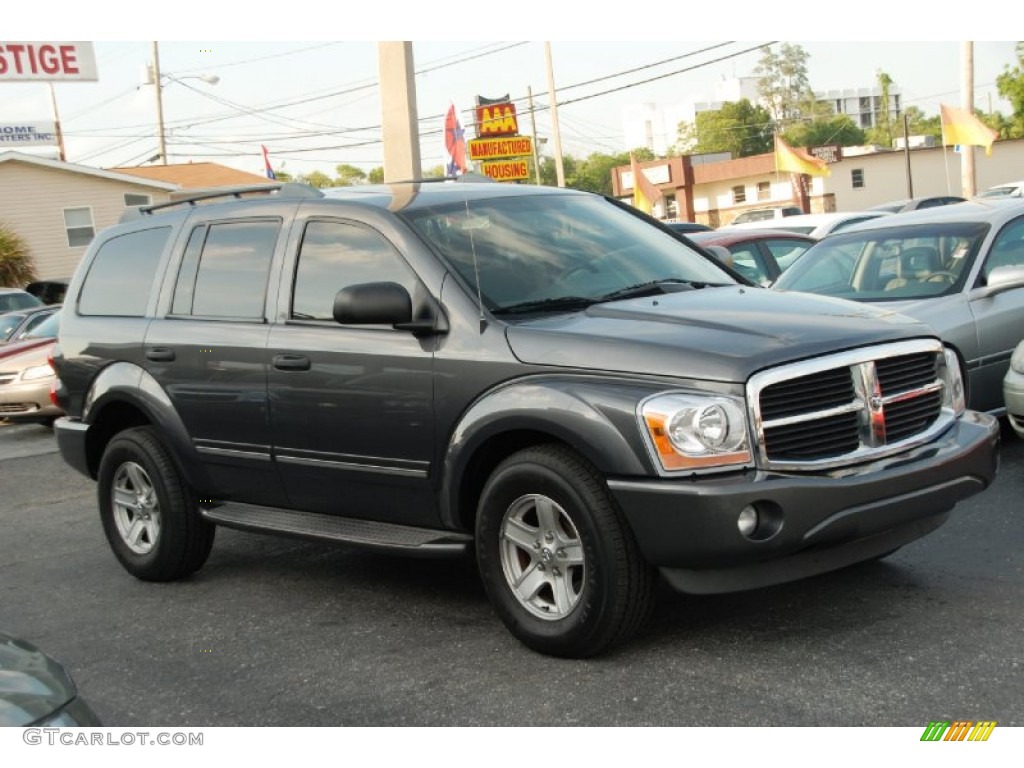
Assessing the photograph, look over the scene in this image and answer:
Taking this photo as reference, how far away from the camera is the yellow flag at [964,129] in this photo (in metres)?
26.0

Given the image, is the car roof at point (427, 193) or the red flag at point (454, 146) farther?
the red flag at point (454, 146)

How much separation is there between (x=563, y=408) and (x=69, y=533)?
16.5 feet

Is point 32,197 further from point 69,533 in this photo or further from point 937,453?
point 937,453

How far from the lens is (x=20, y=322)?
1809 centimetres

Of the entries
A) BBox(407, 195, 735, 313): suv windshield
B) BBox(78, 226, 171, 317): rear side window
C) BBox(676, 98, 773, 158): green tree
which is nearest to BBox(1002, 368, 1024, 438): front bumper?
BBox(407, 195, 735, 313): suv windshield

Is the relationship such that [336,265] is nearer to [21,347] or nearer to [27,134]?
[21,347]

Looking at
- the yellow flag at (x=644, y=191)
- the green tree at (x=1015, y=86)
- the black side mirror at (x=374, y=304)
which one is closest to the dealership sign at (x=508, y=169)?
the yellow flag at (x=644, y=191)

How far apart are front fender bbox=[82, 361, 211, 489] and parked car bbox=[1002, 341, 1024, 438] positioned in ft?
14.4

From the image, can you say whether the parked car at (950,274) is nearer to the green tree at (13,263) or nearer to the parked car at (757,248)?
the parked car at (757,248)

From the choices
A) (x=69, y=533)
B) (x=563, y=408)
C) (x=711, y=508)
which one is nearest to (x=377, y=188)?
(x=563, y=408)

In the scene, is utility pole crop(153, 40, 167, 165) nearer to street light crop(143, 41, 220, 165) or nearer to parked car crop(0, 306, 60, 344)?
street light crop(143, 41, 220, 165)

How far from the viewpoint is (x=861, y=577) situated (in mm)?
5703

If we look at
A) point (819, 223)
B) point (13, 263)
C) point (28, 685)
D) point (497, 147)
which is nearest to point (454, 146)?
point (497, 147)
